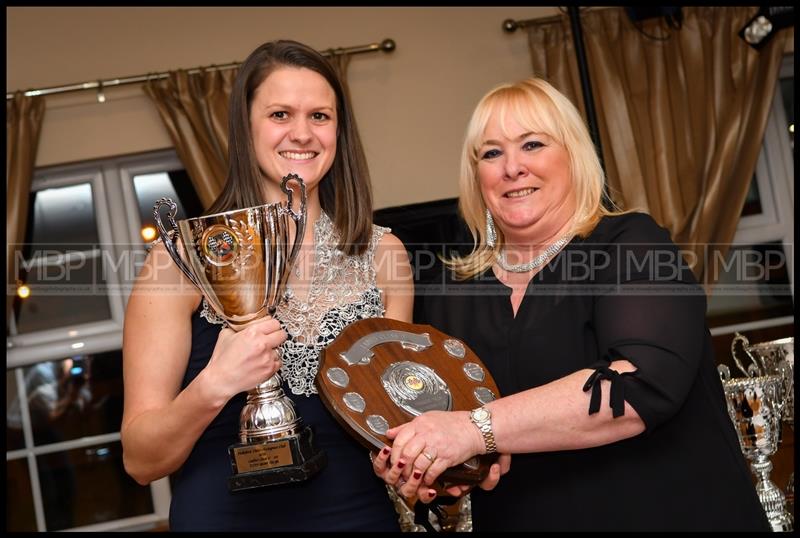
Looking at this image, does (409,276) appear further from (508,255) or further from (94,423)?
(94,423)

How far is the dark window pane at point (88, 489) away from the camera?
174 inches

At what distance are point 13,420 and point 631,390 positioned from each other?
3.71m

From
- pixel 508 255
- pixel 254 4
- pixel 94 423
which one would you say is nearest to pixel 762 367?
pixel 508 255

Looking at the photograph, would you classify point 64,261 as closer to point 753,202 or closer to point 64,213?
point 64,213

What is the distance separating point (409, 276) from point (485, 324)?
0.25 metres

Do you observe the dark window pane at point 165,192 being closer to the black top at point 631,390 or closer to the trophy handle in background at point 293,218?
the trophy handle in background at point 293,218

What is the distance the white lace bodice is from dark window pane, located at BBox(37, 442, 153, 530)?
2946 mm

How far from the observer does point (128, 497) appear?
4461mm

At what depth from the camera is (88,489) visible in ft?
14.6

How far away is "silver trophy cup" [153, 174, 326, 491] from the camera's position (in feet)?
5.07

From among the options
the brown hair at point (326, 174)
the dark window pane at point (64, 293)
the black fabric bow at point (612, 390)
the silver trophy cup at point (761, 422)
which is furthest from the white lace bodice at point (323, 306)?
the dark window pane at point (64, 293)

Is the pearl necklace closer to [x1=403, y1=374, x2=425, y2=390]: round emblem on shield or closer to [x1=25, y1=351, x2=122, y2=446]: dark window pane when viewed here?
[x1=403, y1=374, x2=425, y2=390]: round emblem on shield

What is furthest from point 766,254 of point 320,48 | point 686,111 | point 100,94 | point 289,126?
point 289,126

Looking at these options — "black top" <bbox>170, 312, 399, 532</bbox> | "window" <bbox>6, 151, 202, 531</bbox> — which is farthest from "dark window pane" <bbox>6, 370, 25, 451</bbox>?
"black top" <bbox>170, 312, 399, 532</bbox>
